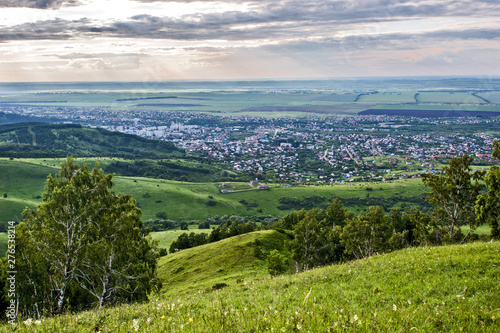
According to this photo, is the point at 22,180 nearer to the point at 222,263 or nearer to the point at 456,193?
the point at 222,263

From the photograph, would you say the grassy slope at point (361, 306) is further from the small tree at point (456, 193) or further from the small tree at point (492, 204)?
the small tree at point (456, 193)

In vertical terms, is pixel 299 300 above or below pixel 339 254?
above

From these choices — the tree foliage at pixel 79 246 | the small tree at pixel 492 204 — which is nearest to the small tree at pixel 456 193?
the small tree at pixel 492 204

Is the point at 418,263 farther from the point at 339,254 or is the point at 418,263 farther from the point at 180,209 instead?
the point at 180,209

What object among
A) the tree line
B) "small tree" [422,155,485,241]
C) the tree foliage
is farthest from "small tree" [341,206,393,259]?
the tree foliage

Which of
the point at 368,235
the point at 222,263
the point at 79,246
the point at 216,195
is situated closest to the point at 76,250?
the point at 79,246

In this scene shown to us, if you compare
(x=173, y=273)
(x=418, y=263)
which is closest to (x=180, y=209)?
(x=173, y=273)

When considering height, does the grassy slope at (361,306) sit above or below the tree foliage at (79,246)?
above
